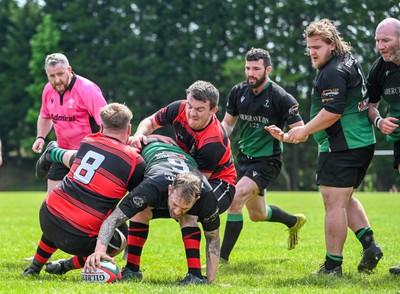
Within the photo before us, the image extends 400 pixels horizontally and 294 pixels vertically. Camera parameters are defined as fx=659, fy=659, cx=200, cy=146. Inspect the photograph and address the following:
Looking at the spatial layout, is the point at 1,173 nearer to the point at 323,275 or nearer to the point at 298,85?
the point at 298,85

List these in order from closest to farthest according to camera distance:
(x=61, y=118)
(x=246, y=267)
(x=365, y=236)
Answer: (x=365, y=236), (x=246, y=267), (x=61, y=118)

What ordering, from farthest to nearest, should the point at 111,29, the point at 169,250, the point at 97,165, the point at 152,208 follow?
the point at 111,29
the point at 169,250
the point at 152,208
the point at 97,165

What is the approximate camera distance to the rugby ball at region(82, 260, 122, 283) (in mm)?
5625

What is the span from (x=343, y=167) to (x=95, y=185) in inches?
98.9

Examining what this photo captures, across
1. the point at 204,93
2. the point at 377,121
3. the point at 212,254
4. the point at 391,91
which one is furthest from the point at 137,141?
the point at 391,91

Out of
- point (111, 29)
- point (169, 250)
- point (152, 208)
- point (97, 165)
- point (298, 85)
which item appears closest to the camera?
point (97, 165)

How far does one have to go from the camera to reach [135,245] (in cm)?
646

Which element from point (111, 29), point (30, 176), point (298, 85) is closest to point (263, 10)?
point (298, 85)

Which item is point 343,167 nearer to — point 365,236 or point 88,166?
point 365,236

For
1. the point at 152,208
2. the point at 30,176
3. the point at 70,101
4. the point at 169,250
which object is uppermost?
the point at 70,101

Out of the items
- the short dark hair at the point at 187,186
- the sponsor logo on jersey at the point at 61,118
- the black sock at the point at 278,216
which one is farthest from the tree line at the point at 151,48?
the short dark hair at the point at 187,186

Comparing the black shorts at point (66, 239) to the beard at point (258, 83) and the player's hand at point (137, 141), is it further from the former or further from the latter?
the beard at point (258, 83)

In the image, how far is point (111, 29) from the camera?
2104 inches

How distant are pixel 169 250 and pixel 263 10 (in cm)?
4403
